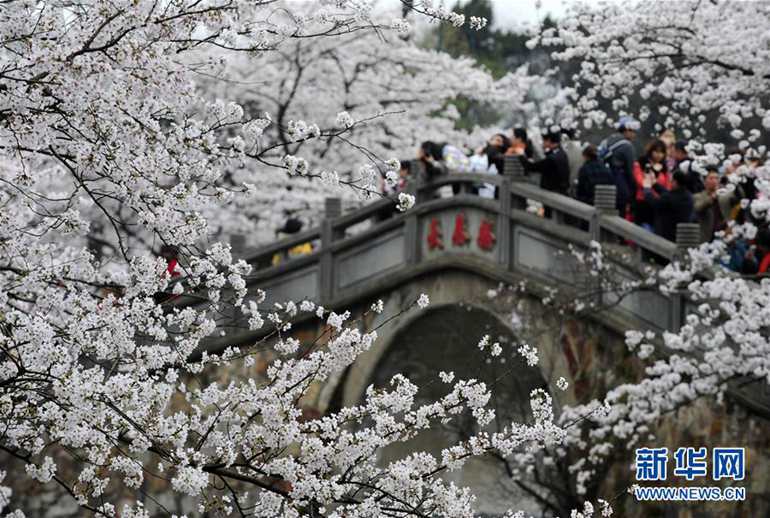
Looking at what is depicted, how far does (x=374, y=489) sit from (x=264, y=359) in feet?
39.2

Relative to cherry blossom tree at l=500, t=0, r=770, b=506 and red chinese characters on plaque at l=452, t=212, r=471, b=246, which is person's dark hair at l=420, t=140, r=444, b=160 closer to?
red chinese characters on plaque at l=452, t=212, r=471, b=246

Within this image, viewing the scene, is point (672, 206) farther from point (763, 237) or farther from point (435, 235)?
point (435, 235)

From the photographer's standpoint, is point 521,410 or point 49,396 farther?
point 521,410

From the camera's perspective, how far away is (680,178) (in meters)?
14.3

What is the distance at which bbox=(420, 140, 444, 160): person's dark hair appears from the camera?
56.9ft

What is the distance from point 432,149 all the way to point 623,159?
2638 mm

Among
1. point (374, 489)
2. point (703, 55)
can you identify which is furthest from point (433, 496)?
point (703, 55)

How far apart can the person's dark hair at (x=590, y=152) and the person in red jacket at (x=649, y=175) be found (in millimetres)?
418

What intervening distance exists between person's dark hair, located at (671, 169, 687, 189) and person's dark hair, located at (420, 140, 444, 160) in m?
3.63

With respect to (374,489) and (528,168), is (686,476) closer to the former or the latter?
(528,168)

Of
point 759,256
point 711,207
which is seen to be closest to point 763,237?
point 759,256

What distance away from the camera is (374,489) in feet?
21.6

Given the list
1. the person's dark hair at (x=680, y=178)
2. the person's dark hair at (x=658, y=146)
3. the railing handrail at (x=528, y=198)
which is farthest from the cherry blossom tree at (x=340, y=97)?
the person's dark hair at (x=680, y=178)

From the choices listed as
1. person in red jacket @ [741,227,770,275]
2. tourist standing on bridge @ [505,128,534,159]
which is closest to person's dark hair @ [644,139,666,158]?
person in red jacket @ [741,227,770,275]
